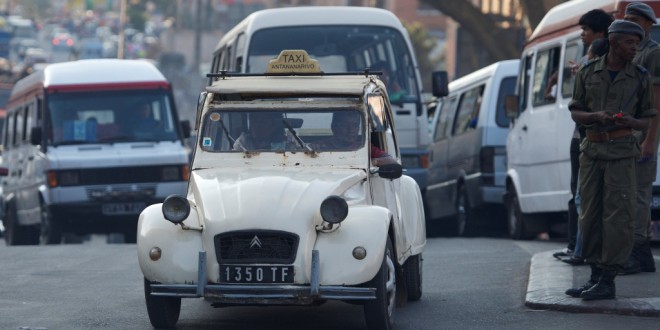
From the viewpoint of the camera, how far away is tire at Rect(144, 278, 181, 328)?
8.99m

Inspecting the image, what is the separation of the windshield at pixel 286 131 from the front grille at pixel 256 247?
1390mm

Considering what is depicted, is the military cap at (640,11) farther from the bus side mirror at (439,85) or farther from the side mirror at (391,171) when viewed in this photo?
the bus side mirror at (439,85)

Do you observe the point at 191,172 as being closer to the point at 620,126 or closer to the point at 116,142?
the point at 620,126

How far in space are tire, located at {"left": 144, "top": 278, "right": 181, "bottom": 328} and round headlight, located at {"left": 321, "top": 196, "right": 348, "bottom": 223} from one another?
117 cm

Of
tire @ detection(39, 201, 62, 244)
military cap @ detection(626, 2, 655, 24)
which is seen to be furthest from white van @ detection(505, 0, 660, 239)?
tire @ detection(39, 201, 62, 244)

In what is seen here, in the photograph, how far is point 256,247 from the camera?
8602 mm

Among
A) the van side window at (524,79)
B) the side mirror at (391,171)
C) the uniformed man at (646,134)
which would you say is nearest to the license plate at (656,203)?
the van side window at (524,79)

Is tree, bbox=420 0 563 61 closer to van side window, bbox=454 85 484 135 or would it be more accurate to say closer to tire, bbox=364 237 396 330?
van side window, bbox=454 85 484 135

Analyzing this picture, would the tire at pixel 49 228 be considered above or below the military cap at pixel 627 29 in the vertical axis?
below

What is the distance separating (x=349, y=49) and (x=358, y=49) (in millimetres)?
109

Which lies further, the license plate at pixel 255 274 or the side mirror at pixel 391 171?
the side mirror at pixel 391 171

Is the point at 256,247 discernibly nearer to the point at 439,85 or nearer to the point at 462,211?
the point at 439,85

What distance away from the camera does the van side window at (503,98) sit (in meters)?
18.8

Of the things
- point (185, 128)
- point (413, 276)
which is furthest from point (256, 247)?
point (185, 128)
